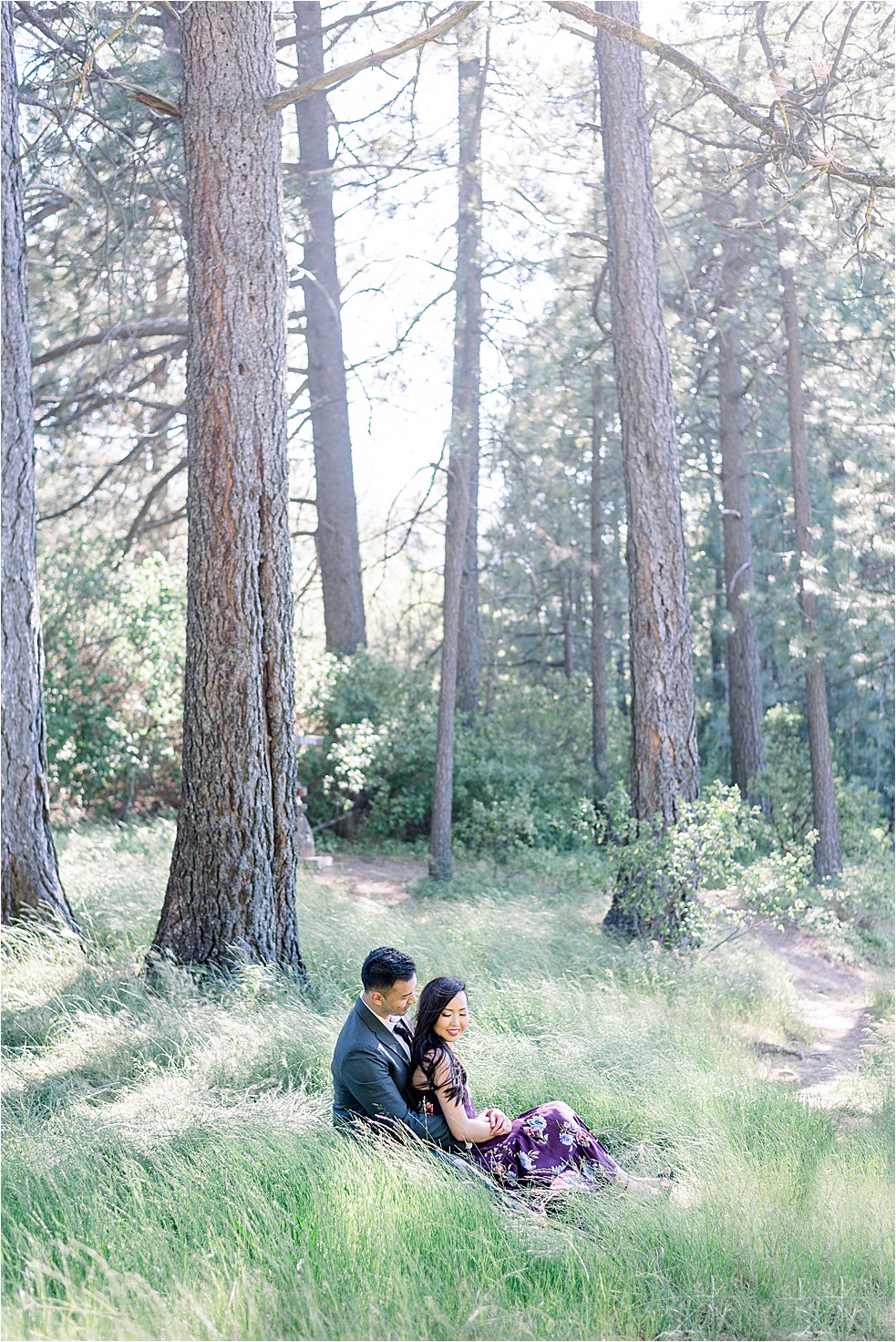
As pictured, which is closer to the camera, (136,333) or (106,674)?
(136,333)

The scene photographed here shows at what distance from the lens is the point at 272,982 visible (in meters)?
6.45

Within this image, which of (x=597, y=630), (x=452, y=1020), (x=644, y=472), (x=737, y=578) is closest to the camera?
(x=452, y=1020)

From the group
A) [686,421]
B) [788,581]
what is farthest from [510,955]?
[686,421]

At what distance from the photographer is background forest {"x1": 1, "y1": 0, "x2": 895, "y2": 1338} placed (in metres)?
3.69

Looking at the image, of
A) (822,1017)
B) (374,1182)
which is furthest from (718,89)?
(822,1017)

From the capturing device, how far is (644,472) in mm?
9898

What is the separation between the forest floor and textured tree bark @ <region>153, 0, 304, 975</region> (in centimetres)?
316

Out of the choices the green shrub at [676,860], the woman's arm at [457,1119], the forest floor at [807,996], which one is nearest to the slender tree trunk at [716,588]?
the forest floor at [807,996]

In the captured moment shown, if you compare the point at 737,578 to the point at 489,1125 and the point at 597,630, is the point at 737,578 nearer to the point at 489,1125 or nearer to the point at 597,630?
the point at 597,630

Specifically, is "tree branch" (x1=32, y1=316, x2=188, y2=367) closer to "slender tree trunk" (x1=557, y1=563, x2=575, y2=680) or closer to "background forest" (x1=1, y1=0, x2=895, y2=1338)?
"background forest" (x1=1, y1=0, x2=895, y2=1338)

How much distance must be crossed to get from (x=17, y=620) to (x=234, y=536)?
1861mm

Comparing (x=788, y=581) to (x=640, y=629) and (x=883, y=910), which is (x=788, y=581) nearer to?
(x=883, y=910)

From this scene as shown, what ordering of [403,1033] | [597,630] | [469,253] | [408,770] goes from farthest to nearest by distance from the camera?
[597,630] < [408,770] < [469,253] < [403,1033]

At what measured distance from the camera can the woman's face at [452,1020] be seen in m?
4.32
